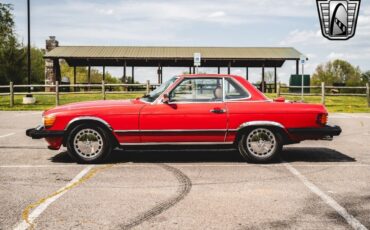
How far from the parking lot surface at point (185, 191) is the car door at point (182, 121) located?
1.47 feet

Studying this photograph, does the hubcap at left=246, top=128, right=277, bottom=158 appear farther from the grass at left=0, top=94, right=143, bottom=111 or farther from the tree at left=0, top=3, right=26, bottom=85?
the tree at left=0, top=3, right=26, bottom=85

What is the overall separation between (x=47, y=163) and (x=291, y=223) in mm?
4615

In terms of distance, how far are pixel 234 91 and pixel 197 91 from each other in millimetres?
611

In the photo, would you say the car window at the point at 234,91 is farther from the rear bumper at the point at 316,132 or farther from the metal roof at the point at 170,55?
the metal roof at the point at 170,55

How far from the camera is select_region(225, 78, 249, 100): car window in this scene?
24.0 feet

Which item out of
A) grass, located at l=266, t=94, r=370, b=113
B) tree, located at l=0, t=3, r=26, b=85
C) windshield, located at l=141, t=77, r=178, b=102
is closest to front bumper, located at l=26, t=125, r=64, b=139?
windshield, located at l=141, t=77, r=178, b=102

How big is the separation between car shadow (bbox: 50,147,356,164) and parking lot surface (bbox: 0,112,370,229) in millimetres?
17

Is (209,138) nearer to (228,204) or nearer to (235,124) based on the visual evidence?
(235,124)

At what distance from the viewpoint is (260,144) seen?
7.27 meters

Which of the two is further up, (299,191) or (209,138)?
(209,138)

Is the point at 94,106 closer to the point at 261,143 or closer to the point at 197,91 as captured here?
the point at 197,91

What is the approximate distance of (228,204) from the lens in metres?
4.81

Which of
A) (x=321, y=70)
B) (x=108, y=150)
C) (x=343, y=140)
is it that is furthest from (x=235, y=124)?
(x=321, y=70)

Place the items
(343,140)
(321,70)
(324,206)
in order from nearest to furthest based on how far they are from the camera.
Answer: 1. (324,206)
2. (343,140)
3. (321,70)
